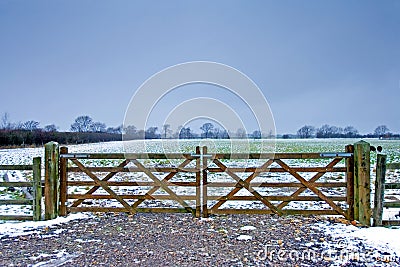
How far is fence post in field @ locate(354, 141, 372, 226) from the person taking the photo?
5.54 metres

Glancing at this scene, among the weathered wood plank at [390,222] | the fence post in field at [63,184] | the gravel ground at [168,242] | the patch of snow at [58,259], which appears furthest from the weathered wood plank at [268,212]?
the fence post in field at [63,184]

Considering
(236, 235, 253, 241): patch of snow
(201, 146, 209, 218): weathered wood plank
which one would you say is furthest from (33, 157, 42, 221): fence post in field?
(236, 235, 253, 241): patch of snow

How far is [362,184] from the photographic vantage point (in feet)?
18.5

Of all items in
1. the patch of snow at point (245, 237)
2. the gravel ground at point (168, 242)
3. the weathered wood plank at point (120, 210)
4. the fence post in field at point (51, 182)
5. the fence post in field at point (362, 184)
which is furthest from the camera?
the weathered wood plank at point (120, 210)

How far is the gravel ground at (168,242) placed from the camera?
3914mm

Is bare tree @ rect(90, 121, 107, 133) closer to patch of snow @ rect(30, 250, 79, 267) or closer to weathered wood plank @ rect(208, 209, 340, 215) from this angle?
weathered wood plank @ rect(208, 209, 340, 215)

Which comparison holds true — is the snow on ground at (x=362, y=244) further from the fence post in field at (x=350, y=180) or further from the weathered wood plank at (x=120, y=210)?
the weathered wood plank at (x=120, y=210)

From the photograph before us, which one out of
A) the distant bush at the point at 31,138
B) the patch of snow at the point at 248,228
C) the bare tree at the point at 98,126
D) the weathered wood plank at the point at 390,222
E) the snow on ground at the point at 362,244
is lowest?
the patch of snow at the point at 248,228

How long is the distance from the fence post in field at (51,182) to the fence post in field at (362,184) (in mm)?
6092

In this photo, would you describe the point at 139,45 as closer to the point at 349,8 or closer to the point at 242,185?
the point at 349,8

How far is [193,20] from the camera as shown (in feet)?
57.7

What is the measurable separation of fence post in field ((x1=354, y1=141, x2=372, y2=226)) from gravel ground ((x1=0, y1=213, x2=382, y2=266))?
785 millimetres

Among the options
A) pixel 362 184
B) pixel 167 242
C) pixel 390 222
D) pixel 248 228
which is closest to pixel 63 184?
pixel 167 242

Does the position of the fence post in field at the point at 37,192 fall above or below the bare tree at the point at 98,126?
below
